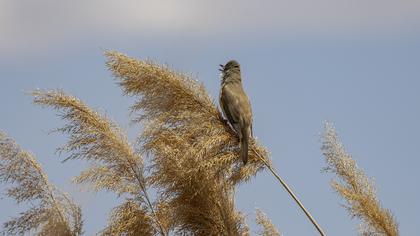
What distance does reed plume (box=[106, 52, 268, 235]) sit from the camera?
432 centimetres

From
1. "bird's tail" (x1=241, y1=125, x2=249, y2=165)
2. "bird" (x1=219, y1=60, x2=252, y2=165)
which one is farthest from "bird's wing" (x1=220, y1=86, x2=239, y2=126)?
"bird's tail" (x1=241, y1=125, x2=249, y2=165)

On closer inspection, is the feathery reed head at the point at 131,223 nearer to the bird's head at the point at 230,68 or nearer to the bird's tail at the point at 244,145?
the bird's tail at the point at 244,145

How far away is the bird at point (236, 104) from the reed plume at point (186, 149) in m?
0.16

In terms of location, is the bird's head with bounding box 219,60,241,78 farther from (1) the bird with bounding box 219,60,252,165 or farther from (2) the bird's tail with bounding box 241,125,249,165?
(2) the bird's tail with bounding box 241,125,249,165

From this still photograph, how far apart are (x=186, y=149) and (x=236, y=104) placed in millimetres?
1202

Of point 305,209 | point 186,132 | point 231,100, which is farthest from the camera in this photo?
point 231,100

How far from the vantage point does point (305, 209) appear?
158 inches

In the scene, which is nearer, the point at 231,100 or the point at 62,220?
the point at 62,220

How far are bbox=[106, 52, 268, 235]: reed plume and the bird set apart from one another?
0.16m

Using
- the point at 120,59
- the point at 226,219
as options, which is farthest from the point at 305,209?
the point at 120,59

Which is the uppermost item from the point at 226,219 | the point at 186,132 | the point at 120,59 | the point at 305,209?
the point at 120,59

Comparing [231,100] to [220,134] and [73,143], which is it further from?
[73,143]

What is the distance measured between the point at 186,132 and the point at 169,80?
0.37 m

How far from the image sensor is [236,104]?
539 cm
